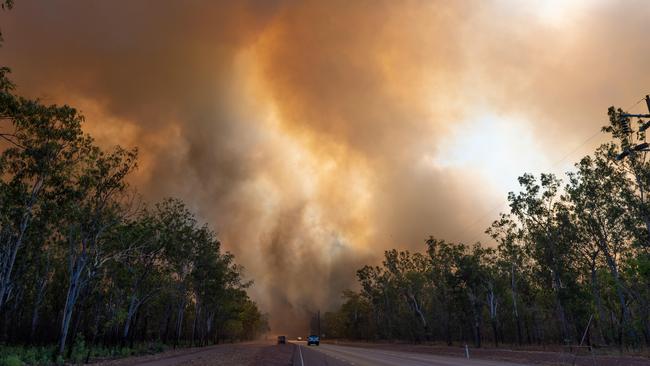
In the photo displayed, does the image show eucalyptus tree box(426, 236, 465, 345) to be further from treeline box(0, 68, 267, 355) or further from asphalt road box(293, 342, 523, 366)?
treeline box(0, 68, 267, 355)

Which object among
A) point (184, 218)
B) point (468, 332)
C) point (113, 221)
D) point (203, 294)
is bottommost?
point (468, 332)

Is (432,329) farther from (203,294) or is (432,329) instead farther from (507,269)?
(203,294)

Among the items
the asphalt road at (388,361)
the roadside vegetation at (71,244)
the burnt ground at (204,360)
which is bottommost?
the burnt ground at (204,360)

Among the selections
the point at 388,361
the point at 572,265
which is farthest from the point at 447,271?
the point at 388,361

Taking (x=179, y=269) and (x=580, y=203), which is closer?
(x=580, y=203)

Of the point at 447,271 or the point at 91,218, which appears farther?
the point at 447,271

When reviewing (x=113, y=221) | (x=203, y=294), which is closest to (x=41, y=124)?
(x=113, y=221)

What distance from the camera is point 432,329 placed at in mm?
92438

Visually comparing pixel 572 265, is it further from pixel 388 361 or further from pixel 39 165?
pixel 39 165

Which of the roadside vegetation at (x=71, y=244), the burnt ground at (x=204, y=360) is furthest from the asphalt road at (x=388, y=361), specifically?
the roadside vegetation at (x=71, y=244)

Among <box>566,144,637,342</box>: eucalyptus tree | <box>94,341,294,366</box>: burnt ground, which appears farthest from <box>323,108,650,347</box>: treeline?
<box>94,341,294,366</box>: burnt ground

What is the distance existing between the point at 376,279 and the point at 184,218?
68062 millimetres

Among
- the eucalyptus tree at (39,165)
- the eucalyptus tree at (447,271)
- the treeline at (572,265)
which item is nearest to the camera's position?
the eucalyptus tree at (39,165)

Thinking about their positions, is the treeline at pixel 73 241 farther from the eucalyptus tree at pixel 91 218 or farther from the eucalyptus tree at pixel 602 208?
the eucalyptus tree at pixel 602 208
